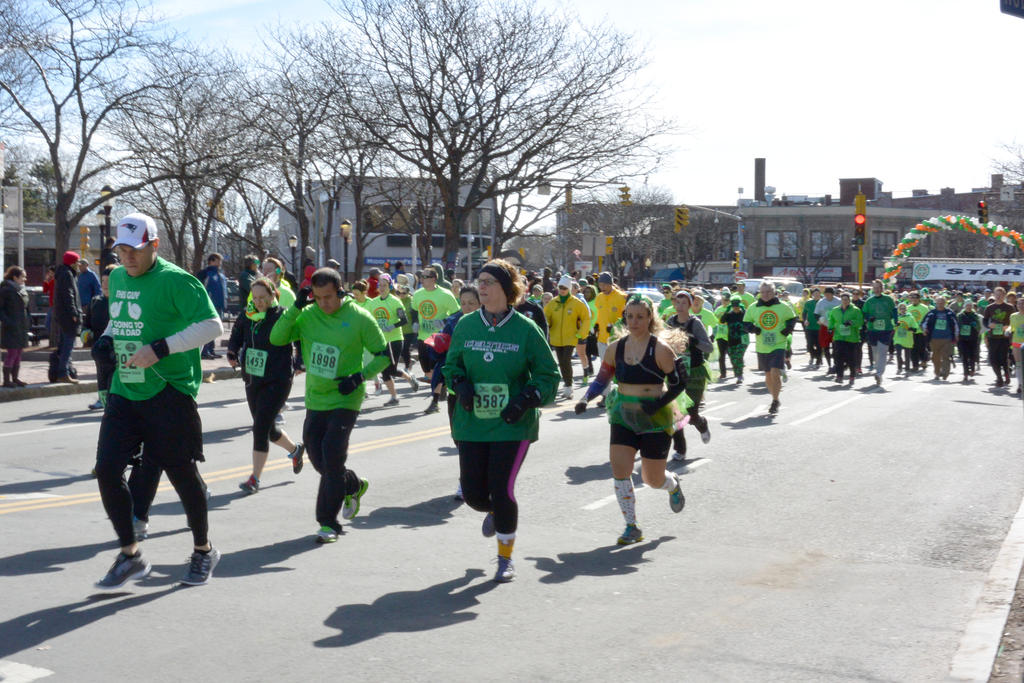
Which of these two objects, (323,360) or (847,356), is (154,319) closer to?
(323,360)

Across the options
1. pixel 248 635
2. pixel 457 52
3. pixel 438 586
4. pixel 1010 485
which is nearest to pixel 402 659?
pixel 248 635

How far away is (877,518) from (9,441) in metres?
8.43

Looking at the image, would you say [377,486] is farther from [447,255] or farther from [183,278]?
[447,255]

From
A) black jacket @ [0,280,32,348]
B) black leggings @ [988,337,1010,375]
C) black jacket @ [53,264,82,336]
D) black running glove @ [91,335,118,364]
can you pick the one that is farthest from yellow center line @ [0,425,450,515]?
black leggings @ [988,337,1010,375]

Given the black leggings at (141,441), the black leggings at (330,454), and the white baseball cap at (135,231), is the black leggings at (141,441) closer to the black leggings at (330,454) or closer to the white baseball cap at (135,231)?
the white baseball cap at (135,231)

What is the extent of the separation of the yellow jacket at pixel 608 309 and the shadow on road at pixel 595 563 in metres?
11.4

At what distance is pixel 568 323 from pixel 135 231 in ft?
36.6

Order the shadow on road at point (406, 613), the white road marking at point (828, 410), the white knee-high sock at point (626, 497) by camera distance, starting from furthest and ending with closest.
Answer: the white road marking at point (828, 410), the white knee-high sock at point (626, 497), the shadow on road at point (406, 613)

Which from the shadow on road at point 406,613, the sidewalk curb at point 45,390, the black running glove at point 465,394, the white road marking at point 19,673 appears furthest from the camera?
the sidewalk curb at point 45,390

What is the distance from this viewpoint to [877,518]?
A: 8.37 m

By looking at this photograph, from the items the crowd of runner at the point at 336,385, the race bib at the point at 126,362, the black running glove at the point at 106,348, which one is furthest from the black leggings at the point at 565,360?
the race bib at the point at 126,362

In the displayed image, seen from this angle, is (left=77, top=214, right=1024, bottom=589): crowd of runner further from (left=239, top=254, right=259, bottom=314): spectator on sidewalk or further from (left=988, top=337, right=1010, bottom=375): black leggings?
(left=988, top=337, right=1010, bottom=375): black leggings

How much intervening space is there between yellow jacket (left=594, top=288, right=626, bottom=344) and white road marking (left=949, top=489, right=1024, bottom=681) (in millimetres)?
11144

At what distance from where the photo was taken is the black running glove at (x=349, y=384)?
694cm
